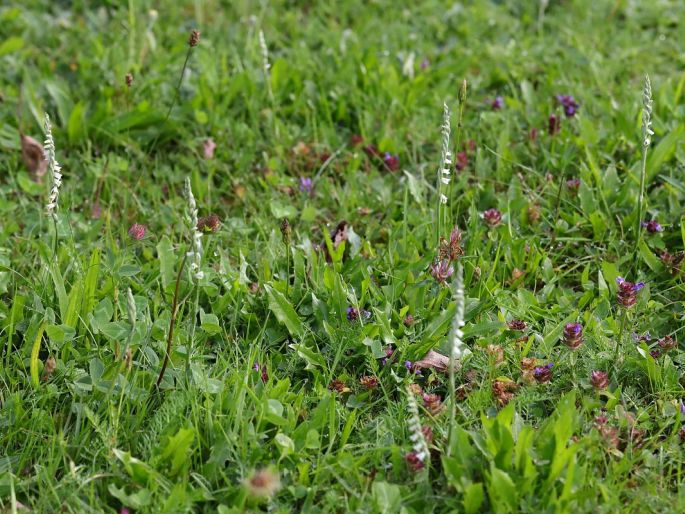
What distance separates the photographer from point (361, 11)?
16.4 feet

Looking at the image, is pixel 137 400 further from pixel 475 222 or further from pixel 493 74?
pixel 493 74

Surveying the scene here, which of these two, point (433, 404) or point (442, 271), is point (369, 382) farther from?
point (442, 271)

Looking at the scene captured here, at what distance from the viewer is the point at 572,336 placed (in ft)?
8.35

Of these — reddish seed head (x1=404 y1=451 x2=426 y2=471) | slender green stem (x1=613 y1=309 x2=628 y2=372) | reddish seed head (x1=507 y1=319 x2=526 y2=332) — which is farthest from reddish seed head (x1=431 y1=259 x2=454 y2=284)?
reddish seed head (x1=404 y1=451 x2=426 y2=471)

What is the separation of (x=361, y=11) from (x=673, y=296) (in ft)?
8.87

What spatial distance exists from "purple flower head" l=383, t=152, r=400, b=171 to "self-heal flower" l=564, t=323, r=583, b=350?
136cm

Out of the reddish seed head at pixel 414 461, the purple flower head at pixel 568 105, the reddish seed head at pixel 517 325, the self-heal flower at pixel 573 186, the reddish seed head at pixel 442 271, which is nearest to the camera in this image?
the reddish seed head at pixel 414 461

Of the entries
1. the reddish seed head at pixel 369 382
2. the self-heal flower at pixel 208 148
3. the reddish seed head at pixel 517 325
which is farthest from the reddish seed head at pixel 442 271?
the self-heal flower at pixel 208 148

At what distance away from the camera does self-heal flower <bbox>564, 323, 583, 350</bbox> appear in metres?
2.53

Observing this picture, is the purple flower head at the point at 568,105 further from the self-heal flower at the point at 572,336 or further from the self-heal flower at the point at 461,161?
the self-heal flower at the point at 572,336

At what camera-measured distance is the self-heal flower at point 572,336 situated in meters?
2.53

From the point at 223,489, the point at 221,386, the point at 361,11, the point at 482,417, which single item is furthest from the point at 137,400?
the point at 361,11

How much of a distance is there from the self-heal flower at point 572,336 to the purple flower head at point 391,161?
1.36m

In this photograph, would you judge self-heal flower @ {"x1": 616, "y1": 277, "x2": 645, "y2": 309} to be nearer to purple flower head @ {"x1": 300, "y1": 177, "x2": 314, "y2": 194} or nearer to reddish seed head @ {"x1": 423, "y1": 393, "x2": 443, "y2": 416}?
reddish seed head @ {"x1": 423, "y1": 393, "x2": 443, "y2": 416}
